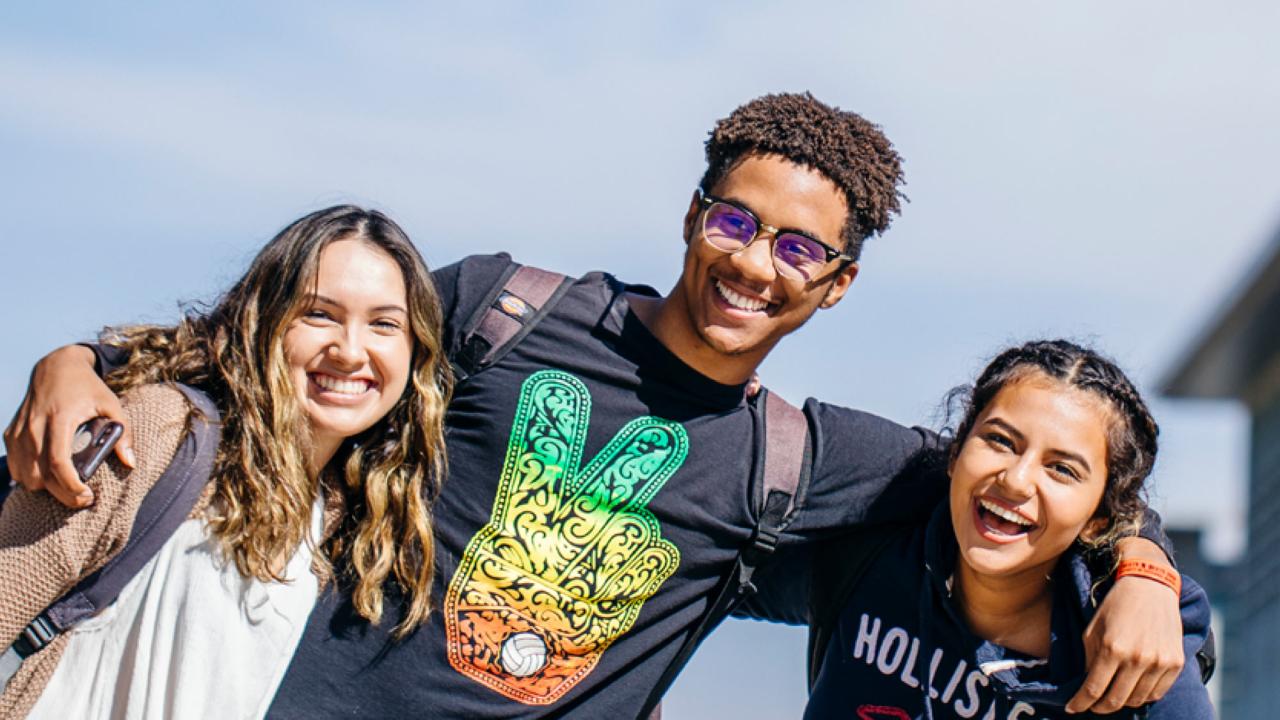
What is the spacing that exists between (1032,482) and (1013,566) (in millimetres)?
204

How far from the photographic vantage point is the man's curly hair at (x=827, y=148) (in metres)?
3.86

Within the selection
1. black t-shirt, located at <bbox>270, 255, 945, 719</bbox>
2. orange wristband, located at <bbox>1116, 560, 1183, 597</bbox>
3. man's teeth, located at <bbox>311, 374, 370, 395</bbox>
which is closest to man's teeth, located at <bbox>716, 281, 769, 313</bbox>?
black t-shirt, located at <bbox>270, 255, 945, 719</bbox>

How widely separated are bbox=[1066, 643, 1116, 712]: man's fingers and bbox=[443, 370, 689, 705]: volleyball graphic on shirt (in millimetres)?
990

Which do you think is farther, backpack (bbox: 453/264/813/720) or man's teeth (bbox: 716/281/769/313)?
man's teeth (bbox: 716/281/769/313)

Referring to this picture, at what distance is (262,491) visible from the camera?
324cm

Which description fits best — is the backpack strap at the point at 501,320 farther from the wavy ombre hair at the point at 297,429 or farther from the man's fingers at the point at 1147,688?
the man's fingers at the point at 1147,688

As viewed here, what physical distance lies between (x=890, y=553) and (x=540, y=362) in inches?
39.7

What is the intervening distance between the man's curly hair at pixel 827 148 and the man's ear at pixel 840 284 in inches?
1.5

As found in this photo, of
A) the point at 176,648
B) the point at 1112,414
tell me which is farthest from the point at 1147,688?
the point at 176,648

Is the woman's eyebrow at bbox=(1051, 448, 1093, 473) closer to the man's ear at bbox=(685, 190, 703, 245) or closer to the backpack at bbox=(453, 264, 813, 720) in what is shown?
the backpack at bbox=(453, 264, 813, 720)

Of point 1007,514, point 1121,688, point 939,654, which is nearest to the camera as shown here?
point 1121,688

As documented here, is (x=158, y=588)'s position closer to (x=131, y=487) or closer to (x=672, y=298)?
(x=131, y=487)

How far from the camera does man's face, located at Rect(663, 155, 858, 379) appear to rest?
12.5ft

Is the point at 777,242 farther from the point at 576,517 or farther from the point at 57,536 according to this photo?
the point at 57,536
